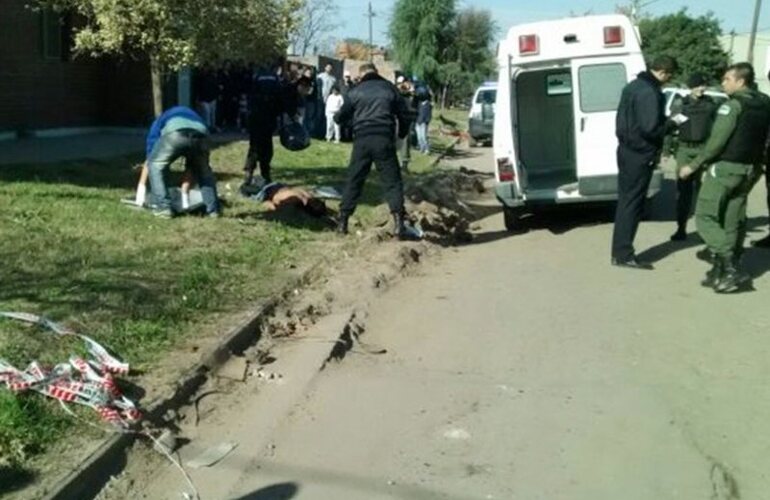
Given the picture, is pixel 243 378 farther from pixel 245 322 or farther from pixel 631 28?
pixel 631 28

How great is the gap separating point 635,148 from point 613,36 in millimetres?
2610

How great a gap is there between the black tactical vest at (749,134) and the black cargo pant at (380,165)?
3292 millimetres

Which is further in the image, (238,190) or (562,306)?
(238,190)

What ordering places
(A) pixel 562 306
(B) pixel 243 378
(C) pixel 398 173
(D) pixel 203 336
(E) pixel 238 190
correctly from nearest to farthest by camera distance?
1. (B) pixel 243 378
2. (D) pixel 203 336
3. (A) pixel 562 306
4. (C) pixel 398 173
5. (E) pixel 238 190

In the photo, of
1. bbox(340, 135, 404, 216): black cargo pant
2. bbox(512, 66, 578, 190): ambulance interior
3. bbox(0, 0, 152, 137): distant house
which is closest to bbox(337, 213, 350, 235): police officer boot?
bbox(340, 135, 404, 216): black cargo pant

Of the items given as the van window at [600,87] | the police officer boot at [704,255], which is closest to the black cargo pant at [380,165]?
the van window at [600,87]

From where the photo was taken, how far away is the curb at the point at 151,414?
13.8 feet

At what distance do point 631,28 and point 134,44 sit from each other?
18.8 feet

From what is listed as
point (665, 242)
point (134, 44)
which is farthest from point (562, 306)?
point (134, 44)

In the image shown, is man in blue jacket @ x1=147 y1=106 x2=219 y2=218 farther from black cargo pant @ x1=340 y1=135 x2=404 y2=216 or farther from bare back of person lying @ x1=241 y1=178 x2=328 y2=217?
black cargo pant @ x1=340 y1=135 x2=404 y2=216

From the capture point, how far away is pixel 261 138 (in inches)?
524

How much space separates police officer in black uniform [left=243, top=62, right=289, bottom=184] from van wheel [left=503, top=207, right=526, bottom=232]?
339cm

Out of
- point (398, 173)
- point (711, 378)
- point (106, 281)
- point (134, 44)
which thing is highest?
point (134, 44)

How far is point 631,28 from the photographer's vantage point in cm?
1164
